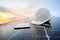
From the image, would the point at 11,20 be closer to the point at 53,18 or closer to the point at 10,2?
the point at 10,2

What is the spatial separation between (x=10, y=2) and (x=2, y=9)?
0.22 metres

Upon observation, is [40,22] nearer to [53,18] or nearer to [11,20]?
[53,18]

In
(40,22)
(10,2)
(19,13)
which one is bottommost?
(40,22)

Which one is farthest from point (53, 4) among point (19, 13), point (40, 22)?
point (19, 13)

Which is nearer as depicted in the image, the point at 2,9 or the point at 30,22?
the point at 30,22

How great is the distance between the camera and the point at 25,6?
2.44 meters

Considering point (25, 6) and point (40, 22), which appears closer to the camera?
point (40, 22)

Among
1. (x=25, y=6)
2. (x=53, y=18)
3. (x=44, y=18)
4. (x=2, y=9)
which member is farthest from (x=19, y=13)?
(x=53, y=18)

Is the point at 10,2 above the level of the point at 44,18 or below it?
above

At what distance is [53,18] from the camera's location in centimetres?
240

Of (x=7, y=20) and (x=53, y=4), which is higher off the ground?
(x=53, y=4)

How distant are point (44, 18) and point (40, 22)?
123 mm

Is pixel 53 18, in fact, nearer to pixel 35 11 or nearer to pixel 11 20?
pixel 35 11

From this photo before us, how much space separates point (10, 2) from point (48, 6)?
2.46ft
